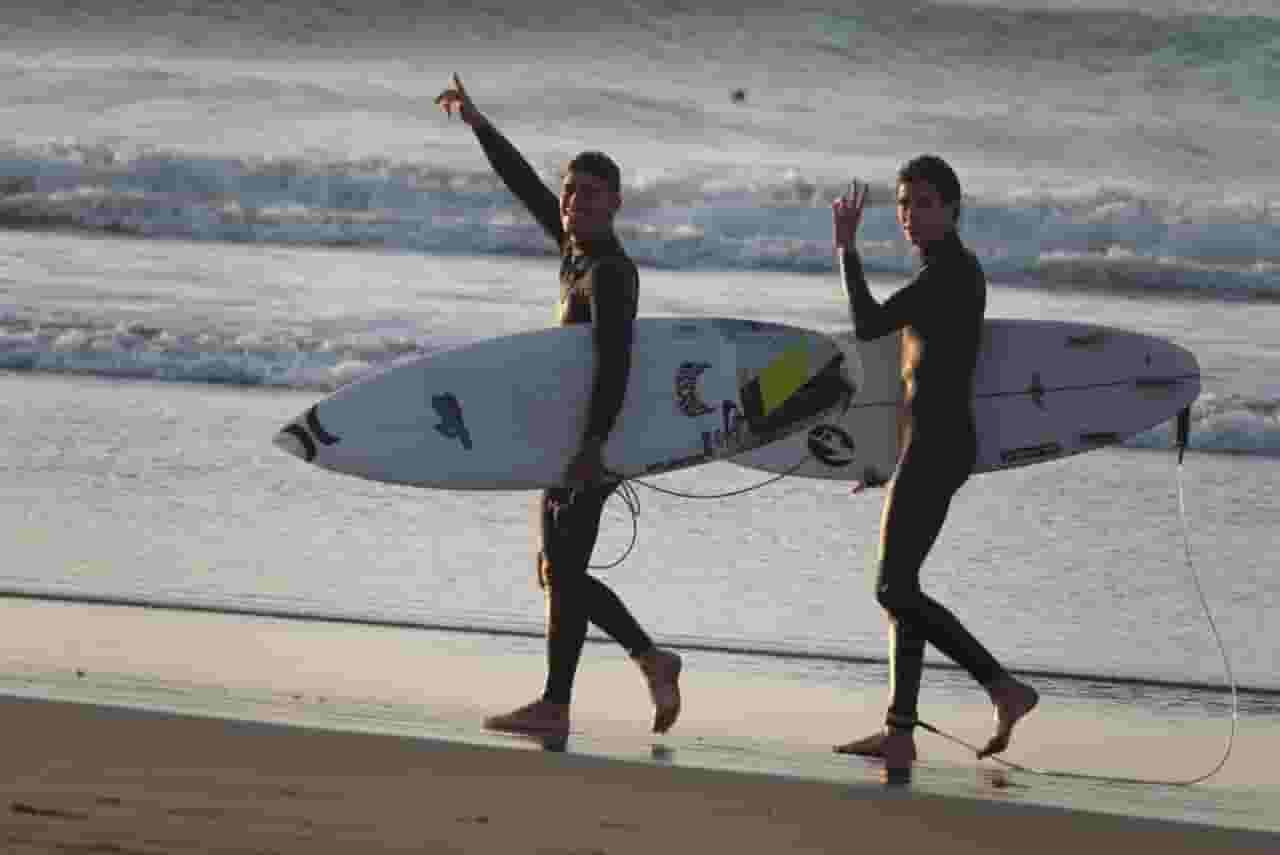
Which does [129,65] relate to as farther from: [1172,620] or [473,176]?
[1172,620]

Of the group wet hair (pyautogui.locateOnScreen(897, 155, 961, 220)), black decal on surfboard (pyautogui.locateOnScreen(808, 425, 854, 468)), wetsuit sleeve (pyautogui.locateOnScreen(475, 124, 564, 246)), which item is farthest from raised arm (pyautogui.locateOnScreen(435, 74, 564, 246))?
black decal on surfboard (pyautogui.locateOnScreen(808, 425, 854, 468))

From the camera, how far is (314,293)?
1645cm

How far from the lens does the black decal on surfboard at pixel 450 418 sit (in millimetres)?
6520

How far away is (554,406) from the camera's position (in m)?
6.37

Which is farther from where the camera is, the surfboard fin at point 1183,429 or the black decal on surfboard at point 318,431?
the black decal on surfboard at point 318,431

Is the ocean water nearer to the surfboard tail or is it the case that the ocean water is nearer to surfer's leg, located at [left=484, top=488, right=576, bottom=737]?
the surfboard tail

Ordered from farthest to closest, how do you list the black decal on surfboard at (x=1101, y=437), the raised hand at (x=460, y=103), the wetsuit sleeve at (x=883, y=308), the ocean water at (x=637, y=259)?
the ocean water at (x=637, y=259)
the black decal on surfboard at (x=1101, y=437)
the raised hand at (x=460, y=103)
the wetsuit sleeve at (x=883, y=308)

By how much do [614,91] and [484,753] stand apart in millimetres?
23378

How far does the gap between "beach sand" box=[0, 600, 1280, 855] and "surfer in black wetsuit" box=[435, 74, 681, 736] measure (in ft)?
0.47

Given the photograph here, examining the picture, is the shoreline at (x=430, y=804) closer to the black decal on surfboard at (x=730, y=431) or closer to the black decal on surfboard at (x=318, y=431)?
the black decal on surfboard at (x=318, y=431)

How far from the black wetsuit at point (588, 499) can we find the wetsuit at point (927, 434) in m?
0.57

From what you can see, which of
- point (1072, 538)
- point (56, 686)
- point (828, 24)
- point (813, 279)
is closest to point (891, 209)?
point (813, 279)

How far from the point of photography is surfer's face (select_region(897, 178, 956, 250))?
5.66 m

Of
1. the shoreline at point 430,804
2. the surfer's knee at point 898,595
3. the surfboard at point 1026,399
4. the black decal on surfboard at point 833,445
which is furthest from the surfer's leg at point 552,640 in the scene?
the black decal on surfboard at point 833,445
